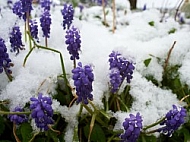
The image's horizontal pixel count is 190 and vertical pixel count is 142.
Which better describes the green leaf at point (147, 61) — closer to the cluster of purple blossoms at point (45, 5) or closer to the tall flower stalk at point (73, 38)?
the tall flower stalk at point (73, 38)

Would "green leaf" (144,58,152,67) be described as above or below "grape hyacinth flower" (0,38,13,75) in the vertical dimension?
below

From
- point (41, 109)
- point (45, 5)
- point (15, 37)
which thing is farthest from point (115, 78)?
point (45, 5)

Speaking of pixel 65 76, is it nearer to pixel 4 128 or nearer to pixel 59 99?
pixel 59 99

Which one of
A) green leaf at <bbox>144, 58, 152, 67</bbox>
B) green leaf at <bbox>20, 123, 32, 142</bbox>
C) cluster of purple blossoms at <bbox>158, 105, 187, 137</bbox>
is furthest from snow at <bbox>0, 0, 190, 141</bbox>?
cluster of purple blossoms at <bbox>158, 105, 187, 137</bbox>

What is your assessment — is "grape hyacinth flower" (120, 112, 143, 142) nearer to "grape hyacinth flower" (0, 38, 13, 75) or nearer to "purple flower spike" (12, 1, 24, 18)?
"grape hyacinth flower" (0, 38, 13, 75)

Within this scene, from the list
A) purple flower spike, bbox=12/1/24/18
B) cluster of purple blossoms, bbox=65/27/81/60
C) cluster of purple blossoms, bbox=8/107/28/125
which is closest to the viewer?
cluster of purple blossoms, bbox=8/107/28/125

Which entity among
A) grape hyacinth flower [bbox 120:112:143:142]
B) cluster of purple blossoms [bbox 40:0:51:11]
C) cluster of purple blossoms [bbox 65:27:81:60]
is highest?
cluster of purple blossoms [bbox 40:0:51:11]

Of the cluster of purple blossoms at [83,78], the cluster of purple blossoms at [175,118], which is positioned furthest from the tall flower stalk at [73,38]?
the cluster of purple blossoms at [175,118]

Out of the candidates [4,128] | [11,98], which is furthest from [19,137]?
[11,98]

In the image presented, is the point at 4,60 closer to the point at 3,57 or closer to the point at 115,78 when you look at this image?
the point at 3,57
